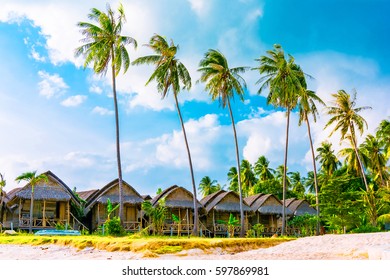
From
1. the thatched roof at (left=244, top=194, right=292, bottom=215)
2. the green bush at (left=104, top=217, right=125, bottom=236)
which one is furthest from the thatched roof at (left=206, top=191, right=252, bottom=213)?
the green bush at (left=104, top=217, right=125, bottom=236)

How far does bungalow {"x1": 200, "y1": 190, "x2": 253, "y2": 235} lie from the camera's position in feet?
102

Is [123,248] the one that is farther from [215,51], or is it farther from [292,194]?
[292,194]

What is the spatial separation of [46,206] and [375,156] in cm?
2611

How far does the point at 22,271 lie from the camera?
9977mm

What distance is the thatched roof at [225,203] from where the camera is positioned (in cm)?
3108

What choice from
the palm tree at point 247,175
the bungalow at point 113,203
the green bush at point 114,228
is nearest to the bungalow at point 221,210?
the bungalow at point 113,203

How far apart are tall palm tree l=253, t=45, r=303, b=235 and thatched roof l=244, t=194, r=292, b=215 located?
4681 millimetres

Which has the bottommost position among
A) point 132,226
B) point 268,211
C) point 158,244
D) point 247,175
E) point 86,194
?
point 158,244

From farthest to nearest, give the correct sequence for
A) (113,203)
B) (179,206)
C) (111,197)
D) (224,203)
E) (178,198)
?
(224,203)
(178,198)
(179,206)
(111,197)
(113,203)

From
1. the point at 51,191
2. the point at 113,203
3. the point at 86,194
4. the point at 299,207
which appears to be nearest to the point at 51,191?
the point at 51,191

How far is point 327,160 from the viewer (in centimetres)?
4338

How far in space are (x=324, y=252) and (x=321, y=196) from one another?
1417cm

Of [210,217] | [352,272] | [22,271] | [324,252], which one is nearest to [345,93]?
[210,217]

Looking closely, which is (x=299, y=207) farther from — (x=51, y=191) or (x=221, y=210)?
(x=51, y=191)
